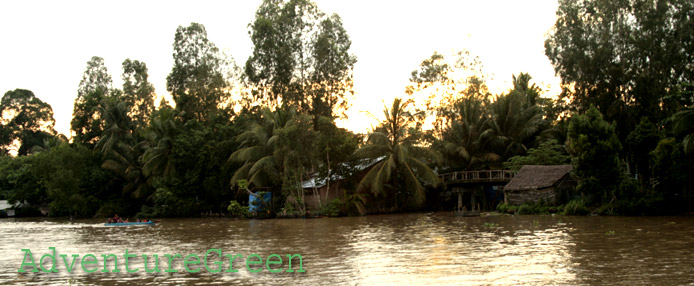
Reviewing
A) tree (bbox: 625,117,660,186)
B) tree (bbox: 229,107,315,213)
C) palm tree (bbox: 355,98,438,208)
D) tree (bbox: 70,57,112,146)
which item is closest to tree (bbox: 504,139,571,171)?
tree (bbox: 625,117,660,186)

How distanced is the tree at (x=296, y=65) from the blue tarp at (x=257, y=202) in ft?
19.9

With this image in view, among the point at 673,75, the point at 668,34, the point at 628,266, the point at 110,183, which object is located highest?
the point at 668,34

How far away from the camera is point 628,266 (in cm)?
1204

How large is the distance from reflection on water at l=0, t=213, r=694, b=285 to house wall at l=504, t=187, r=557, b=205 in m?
5.44

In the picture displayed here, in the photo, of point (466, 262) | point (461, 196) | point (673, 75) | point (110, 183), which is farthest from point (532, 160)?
point (110, 183)

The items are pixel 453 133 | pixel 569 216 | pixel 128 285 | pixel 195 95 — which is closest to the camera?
pixel 128 285

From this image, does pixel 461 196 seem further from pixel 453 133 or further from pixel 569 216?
pixel 569 216

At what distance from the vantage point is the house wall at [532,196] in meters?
29.8

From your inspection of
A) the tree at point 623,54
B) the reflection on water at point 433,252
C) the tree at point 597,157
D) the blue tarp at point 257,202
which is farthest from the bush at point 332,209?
the tree at point 623,54

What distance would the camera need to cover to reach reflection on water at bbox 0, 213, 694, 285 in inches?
444

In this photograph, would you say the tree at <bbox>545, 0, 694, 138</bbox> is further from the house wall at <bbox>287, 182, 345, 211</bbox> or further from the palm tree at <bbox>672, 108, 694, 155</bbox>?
the house wall at <bbox>287, 182, 345, 211</bbox>

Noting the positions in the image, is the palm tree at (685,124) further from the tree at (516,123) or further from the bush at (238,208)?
the bush at (238,208)

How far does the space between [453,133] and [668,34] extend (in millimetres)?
14245

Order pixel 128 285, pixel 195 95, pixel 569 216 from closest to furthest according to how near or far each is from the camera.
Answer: pixel 128 285, pixel 569 216, pixel 195 95
